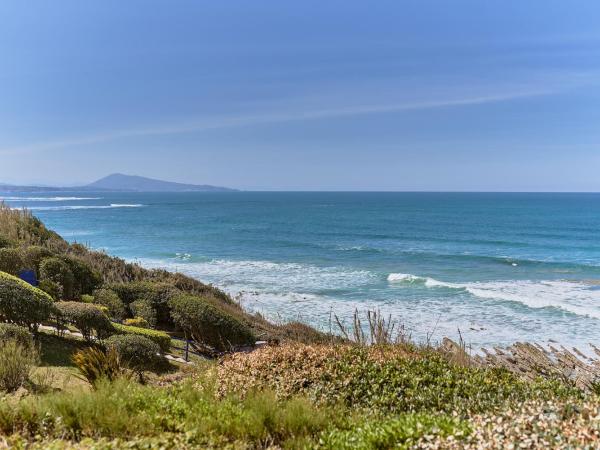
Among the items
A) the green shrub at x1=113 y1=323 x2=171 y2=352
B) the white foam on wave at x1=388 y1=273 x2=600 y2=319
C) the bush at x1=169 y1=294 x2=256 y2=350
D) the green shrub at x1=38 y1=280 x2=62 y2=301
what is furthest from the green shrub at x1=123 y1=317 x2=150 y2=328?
the white foam on wave at x1=388 y1=273 x2=600 y2=319

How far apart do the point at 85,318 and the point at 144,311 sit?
5.17m

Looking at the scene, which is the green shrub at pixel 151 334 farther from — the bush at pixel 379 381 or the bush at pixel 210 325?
the bush at pixel 379 381

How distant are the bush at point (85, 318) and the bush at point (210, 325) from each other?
4.00 m

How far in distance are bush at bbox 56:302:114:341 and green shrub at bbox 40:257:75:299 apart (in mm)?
5179

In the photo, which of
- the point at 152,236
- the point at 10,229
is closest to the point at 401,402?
the point at 10,229

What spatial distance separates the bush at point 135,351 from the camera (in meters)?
10.7

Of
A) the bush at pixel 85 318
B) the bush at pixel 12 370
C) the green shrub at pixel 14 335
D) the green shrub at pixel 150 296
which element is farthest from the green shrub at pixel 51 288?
the bush at pixel 12 370

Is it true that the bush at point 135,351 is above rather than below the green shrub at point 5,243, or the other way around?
below

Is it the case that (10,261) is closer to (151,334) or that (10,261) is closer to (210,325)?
(151,334)

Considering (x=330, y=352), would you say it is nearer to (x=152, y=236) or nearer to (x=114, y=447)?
(x=114, y=447)

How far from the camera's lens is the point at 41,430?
17.7 feet

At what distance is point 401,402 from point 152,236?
56.5m

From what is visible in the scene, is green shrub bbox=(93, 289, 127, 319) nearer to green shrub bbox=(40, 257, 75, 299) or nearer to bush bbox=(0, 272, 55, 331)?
green shrub bbox=(40, 257, 75, 299)

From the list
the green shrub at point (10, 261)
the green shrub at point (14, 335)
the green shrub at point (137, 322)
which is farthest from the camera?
the green shrub at point (10, 261)
